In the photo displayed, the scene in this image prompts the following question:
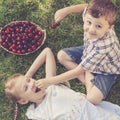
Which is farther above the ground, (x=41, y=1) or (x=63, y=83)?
(x=41, y=1)

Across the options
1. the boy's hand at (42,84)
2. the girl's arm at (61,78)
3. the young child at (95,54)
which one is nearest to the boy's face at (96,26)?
the young child at (95,54)

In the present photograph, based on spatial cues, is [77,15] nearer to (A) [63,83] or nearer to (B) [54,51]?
(B) [54,51]

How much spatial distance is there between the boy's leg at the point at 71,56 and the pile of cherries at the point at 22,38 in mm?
263

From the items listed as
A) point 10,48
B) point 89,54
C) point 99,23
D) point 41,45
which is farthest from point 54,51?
point 99,23

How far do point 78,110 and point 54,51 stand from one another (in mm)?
729

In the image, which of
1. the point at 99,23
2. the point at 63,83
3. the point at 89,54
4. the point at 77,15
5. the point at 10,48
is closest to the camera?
the point at 99,23

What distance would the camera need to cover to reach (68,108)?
3.18 metres

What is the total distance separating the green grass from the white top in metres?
0.19

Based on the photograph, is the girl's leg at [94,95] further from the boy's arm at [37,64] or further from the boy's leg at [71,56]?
the boy's arm at [37,64]

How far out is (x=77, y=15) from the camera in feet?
12.8

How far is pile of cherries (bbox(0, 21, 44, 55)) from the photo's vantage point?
3637 millimetres

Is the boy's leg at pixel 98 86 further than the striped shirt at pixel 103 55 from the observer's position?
Yes

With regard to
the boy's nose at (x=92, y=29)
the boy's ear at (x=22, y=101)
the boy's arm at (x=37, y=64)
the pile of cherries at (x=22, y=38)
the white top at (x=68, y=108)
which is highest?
the boy's nose at (x=92, y=29)

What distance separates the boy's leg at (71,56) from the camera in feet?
11.4
